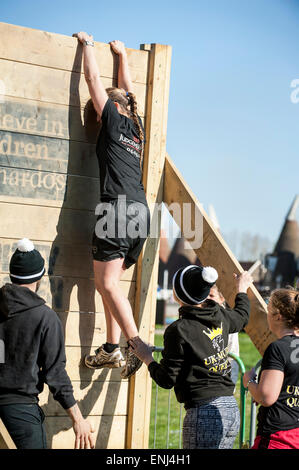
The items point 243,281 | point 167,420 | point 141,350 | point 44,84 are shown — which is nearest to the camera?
point 141,350

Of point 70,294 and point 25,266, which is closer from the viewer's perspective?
point 25,266

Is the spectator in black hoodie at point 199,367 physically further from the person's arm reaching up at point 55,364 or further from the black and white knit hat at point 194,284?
the person's arm reaching up at point 55,364

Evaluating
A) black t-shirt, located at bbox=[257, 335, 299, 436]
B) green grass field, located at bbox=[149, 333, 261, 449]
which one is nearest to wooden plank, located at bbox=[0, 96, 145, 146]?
black t-shirt, located at bbox=[257, 335, 299, 436]

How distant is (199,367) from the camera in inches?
122

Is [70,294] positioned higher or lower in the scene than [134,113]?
lower

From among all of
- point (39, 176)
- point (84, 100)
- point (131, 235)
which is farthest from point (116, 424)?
point (84, 100)

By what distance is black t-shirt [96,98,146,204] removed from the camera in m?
3.77

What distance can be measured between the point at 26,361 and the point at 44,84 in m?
1.88

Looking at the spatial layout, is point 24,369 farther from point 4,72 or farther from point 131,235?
point 4,72

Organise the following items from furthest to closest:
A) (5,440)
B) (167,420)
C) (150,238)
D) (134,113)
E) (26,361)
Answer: (167,420) < (150,238) < (134,113) < (26,361) < (5,440)

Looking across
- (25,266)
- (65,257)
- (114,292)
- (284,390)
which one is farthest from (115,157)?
(284,390)

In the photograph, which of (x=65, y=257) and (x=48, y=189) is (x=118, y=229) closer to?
(x=65, y=257)
